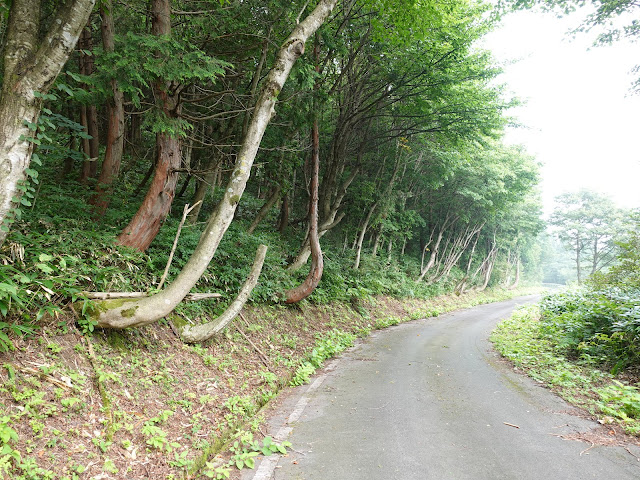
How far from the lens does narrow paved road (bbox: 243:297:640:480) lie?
11.9 ft

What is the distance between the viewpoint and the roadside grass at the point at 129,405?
10.0ft

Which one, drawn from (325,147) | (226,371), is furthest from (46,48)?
(325,147)

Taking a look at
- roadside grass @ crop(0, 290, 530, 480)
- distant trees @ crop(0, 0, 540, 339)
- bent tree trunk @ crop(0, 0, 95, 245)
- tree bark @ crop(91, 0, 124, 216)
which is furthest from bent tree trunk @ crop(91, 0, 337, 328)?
tree bark @ crop(91, 0, 124, 216)

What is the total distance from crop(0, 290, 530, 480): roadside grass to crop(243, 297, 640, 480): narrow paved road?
51 cm

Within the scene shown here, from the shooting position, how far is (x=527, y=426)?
4.73 metres

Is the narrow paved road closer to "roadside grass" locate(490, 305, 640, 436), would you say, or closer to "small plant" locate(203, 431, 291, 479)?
"small plant" locate(203, 431, 291, 479)

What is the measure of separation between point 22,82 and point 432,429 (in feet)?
19.2

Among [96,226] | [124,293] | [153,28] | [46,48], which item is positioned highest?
[153,28]

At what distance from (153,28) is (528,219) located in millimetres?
30846

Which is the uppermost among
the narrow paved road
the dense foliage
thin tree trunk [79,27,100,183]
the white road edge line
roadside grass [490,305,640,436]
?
thin tree trunk [79,27,100,183]

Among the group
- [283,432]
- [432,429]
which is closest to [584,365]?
[432,429]

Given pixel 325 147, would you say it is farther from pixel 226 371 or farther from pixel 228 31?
pixel 226 371

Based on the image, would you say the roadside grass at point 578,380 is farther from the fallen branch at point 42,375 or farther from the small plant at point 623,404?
the fallen branch at point 42,375

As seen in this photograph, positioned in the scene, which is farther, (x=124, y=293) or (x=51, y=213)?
(x=51, y=213)
